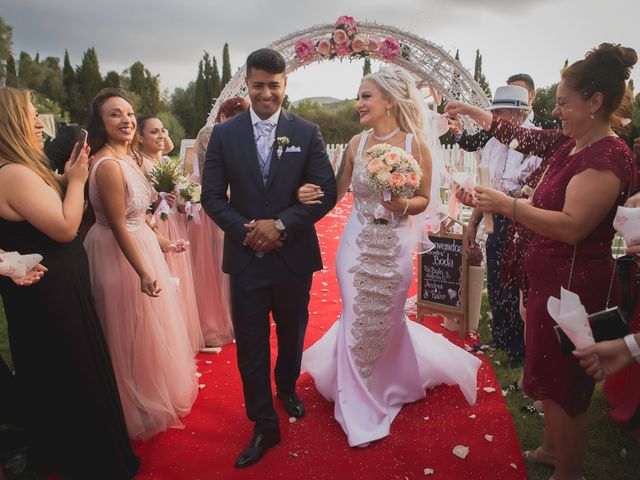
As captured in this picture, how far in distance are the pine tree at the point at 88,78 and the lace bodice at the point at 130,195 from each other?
4430 cm

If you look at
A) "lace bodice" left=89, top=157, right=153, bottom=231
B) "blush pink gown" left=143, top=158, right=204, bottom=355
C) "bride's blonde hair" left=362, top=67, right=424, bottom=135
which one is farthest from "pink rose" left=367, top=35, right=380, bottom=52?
"lace bodice" left=89, top=157, right=153, bottom=231

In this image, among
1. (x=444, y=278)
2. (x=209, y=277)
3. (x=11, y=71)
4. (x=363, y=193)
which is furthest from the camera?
(x=11, y=71)

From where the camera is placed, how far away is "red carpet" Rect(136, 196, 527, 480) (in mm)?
2963

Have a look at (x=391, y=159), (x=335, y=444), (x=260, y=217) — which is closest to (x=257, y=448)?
(x=335, y=444)

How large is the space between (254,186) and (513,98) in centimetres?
306

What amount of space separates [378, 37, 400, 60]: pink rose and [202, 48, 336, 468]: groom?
443 centimetres

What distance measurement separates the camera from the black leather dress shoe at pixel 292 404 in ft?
11.8

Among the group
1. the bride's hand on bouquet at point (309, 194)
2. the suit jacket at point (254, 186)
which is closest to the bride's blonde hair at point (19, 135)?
the suit jacket at point (254, 186)

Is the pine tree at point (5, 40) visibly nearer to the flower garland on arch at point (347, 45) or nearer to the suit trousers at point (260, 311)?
the flower garland on arch at point (347, 45)

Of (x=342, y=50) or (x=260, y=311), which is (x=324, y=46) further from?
(x=260, y=311)

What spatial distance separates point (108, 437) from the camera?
2.75 metres

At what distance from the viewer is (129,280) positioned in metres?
3.32

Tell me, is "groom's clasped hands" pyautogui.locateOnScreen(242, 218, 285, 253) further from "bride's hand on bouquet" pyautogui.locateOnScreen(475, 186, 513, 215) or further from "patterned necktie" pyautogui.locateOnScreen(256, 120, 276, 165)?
"bride's hand on bouquet" pyautogui.locateOnScreen(475, 186, 513, 215)

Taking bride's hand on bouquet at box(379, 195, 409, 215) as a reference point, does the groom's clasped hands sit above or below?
below
